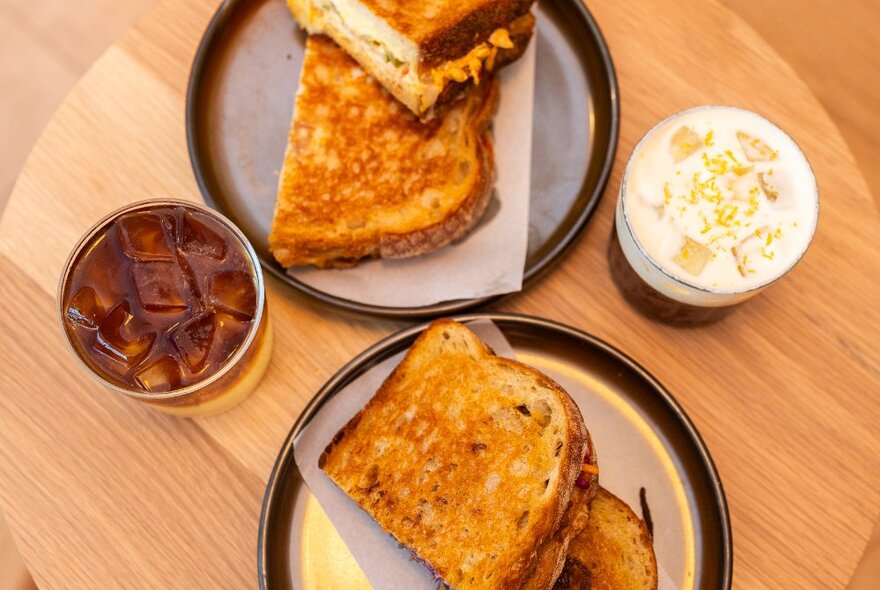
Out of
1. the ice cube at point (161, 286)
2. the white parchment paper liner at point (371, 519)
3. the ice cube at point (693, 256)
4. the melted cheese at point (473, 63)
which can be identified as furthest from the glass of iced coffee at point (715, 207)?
the ice cube at point (161, 286)

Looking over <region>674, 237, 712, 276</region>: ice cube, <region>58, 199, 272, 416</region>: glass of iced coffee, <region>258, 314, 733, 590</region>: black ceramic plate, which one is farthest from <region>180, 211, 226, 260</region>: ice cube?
<region>674, 237, 712, 276</region>: ice cube

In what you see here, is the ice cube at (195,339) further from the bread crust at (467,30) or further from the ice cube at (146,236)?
the bread crust at (467,30)

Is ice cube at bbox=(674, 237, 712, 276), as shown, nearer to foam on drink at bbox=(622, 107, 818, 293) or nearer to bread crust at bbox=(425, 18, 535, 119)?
foam on drink at bbox=(622, 107, 818, 293)

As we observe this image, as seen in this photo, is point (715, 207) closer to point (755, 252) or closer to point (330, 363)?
point (755, 252)

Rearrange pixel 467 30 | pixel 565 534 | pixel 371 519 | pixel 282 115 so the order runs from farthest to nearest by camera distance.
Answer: pixel 282 115 < pixel 467 30 < pixel 371 519 < pixel 565 534

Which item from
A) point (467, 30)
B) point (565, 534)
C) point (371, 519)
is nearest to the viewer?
point (565, 534)

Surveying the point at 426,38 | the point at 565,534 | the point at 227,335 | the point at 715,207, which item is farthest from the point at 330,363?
the point at 715,207
